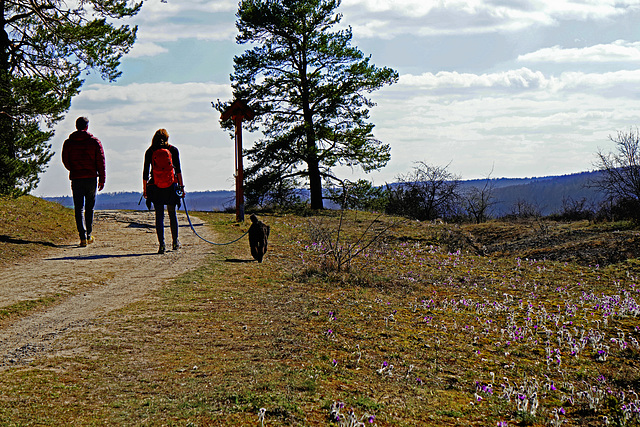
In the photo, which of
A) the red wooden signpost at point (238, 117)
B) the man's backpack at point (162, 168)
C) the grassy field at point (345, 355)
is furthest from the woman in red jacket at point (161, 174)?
the red wooden signpost at point (238, 117)

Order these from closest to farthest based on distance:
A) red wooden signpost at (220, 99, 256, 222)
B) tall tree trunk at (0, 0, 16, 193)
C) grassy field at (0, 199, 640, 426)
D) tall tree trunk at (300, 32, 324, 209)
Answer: grassy field at (0, 199, 640, 426) < tall tree trunk at (0, 0, 16, 193) < red wooden signpost at (220, 99, 256, 222) < tall tree trunk at (300, 32, 324, 209)

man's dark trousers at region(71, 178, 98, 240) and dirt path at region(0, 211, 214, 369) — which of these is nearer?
dirt path at region(0, 211, 214, 369)

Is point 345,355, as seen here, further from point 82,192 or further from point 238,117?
point 238,117

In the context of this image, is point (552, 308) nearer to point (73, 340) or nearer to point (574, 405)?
point (574, 405)

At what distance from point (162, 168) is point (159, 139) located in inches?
24.2

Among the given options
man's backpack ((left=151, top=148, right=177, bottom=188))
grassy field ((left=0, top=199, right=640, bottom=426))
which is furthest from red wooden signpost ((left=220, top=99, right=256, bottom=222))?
grassy field ((left=0, top=199, right=640, bottom=426))

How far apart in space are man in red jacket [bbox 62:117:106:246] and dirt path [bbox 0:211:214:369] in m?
1.25

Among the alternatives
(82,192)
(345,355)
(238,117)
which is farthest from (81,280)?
(238,117)

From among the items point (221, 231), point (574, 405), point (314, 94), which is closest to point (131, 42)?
point (221, 231)

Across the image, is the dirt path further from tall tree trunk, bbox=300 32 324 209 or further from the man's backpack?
tall tree trunk, bbox=300 32 324 209

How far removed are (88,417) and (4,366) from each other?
1467 millimetres

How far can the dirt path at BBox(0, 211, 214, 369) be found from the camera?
5645 millimetres

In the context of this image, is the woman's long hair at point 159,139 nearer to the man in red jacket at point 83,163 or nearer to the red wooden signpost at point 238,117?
Result: the man in red jacket at point 83,163

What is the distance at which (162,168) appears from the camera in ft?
36.8
